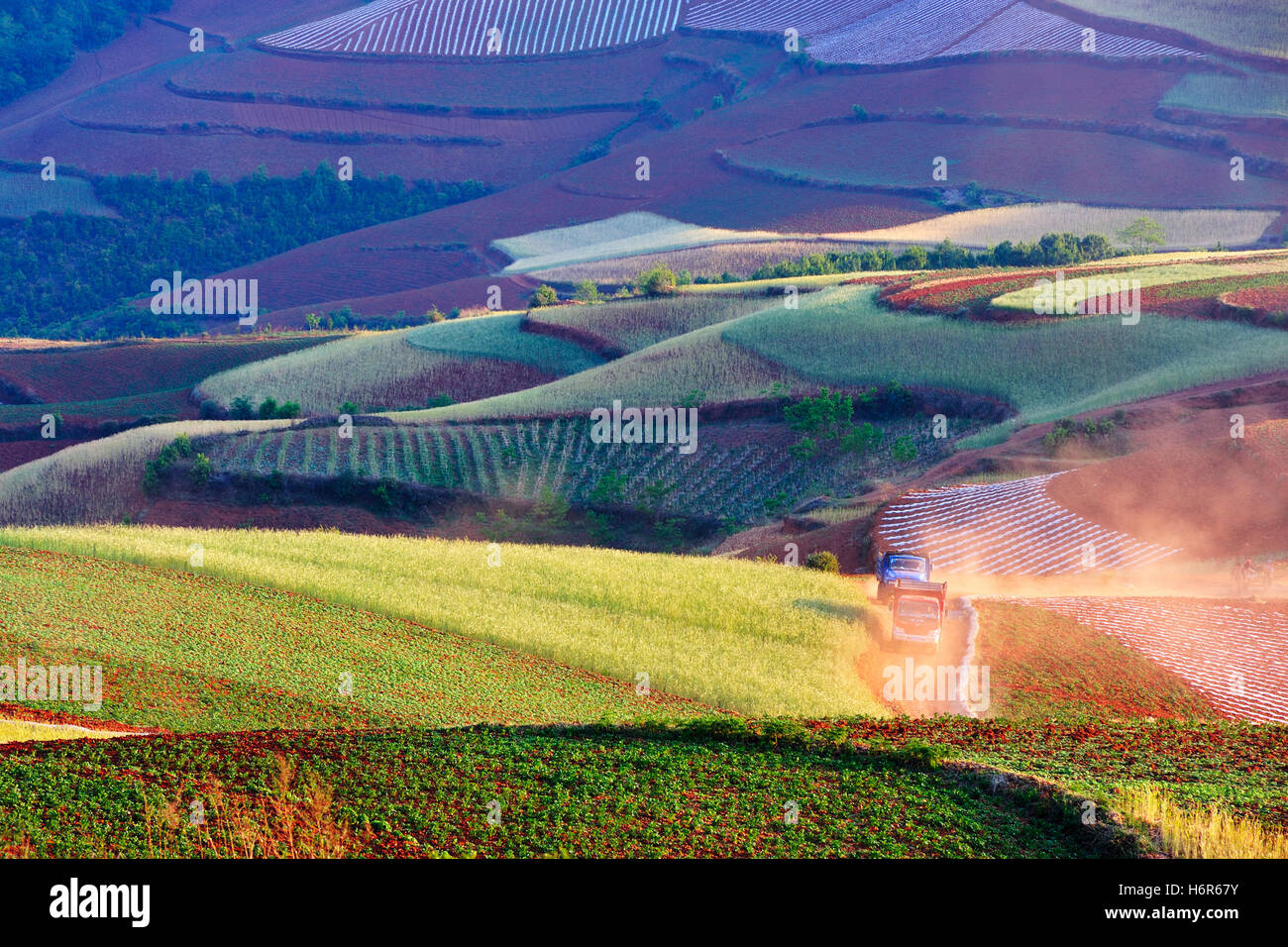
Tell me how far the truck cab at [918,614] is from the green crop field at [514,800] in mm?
8313

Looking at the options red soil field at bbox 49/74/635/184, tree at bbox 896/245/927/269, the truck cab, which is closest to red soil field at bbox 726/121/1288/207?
tree at bbox 896/245/927/269

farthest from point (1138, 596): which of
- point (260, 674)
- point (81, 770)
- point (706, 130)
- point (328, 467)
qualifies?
point (706, 130)

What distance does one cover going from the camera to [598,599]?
30.5m

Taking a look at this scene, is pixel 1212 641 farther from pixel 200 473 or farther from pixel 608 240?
pixel 608 240

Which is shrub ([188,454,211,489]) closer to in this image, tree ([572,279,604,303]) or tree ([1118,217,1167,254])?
tree ([572,279,604,303])

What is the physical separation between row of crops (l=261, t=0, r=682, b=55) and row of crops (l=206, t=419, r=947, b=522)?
413ft

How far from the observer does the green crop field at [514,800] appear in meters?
15.5

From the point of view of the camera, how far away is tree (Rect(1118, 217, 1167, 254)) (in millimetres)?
91075

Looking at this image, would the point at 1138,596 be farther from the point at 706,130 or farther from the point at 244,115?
the point at 244,115

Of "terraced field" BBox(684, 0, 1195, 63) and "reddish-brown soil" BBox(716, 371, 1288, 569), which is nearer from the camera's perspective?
"reddish-brown soil" BBox(716, 371, 1288, 569)

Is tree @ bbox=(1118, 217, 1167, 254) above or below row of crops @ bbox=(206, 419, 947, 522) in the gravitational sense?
above

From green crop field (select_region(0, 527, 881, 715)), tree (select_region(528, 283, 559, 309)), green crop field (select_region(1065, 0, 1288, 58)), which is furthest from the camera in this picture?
green crop field (select_region(1065, 0, 1288, 58))

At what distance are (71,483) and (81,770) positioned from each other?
32803 mm

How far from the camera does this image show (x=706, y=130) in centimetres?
14125
